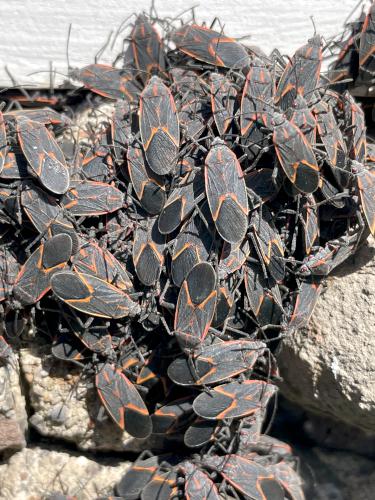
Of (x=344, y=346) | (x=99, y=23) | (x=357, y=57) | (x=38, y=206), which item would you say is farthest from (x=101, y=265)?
(x=357, y=57)

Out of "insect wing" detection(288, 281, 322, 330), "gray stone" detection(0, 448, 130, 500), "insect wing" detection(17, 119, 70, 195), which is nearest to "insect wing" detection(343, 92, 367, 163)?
"insect wing" detection(288, 281, 322, 330)

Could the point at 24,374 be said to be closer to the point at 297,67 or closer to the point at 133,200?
the point at 133,200

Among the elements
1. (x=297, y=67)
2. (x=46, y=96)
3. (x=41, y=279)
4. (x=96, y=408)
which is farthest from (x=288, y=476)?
(x=46, y=96)

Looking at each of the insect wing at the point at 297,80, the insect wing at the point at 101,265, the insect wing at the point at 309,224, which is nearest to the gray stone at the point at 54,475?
the insect wing at the point at 101,265

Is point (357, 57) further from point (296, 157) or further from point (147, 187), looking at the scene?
point (147, 187)

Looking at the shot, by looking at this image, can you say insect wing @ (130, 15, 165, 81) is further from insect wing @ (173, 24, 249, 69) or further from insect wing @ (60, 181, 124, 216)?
insect wing @ (60, 181, 124, 216)

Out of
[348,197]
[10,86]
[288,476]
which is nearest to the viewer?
[348,197]
